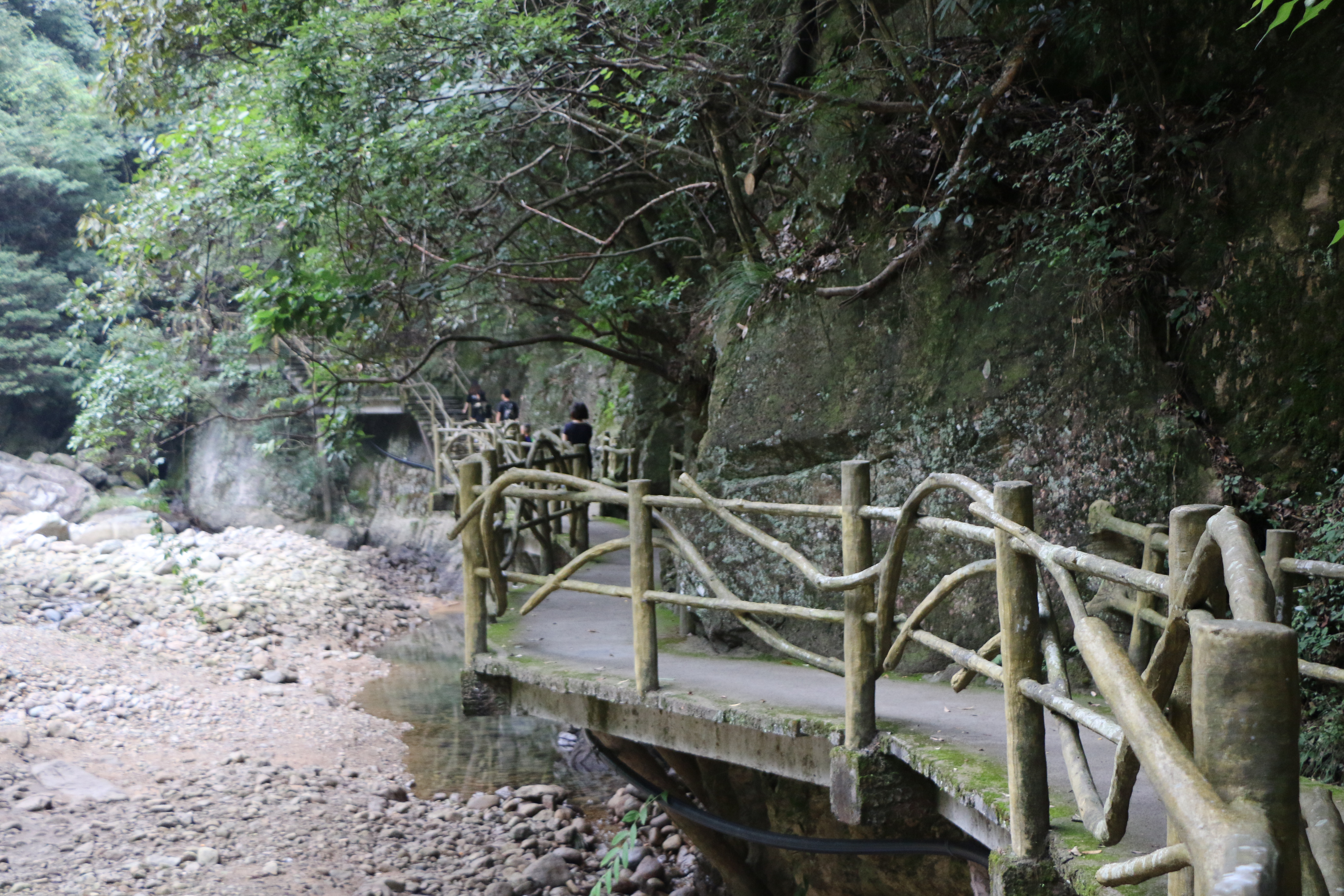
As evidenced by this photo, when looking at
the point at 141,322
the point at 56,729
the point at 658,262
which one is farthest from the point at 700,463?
the point at 141,322

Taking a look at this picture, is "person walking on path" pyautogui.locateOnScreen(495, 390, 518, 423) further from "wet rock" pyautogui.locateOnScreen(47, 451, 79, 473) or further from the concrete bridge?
"wet rock" pyautogui.locateOnScreen(47, 451, 79, 473)

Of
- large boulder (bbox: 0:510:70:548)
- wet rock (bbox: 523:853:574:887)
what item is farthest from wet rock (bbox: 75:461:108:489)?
wet rock (bbox: 523:853:574:887)

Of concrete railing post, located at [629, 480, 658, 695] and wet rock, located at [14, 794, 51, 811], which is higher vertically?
concrete railing post, located at [629, 480, 658, 695]

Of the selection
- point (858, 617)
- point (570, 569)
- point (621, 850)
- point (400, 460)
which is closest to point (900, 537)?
point (858, 617)

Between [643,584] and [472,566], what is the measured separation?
1.21m

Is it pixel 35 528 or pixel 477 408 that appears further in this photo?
pixel 477 408

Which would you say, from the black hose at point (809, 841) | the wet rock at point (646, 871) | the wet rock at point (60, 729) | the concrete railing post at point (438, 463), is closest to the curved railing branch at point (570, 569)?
the black hose at point (809, 841)

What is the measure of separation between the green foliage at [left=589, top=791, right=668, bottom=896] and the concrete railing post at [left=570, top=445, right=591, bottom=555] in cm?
188

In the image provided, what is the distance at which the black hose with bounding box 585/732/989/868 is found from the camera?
3.47m

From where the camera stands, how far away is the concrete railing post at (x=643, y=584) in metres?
4.16

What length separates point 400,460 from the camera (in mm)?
20781

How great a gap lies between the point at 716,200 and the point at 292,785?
6811mm

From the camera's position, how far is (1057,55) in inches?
213

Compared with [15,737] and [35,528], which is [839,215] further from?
[35,528]
